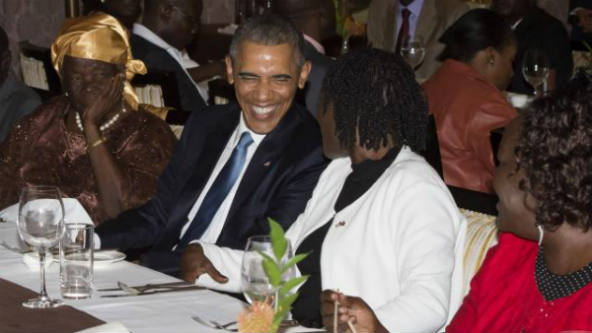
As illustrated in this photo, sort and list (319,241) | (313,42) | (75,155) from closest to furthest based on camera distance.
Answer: (319,241), (75,155), (313,42)

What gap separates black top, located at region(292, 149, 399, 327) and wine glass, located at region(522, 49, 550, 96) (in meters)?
3.19

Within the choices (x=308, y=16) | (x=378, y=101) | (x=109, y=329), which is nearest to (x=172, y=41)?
(x=308, y=16)

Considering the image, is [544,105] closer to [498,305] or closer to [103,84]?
[498,305]

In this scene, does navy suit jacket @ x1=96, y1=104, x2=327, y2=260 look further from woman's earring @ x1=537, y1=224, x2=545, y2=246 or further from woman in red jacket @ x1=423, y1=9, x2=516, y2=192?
woman in red jacket @ x1=423, y1=9, x2=516, y2=192

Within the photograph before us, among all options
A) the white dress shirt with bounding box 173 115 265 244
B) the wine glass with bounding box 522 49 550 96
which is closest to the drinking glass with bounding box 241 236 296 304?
the white dress shirt with bounding box 173 115 265 244

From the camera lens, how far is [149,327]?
2.23 meters

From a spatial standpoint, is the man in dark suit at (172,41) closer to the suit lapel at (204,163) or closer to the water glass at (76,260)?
the suit lapel at (204,163)

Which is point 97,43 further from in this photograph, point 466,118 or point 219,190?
point 466,118

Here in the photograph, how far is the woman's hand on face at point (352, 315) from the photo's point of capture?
2171mm

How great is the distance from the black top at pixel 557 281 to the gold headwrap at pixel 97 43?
6.30ft

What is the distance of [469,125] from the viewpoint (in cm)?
463

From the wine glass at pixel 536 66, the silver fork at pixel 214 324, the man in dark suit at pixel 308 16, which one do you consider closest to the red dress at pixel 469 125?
the man in dark suit at pixel 308 16

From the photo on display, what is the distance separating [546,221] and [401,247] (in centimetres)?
48

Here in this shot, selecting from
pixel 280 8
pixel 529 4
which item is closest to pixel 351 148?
pixel 280 8
